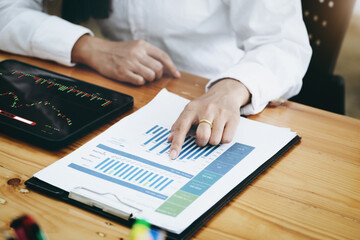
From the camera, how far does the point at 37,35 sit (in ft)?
3.30

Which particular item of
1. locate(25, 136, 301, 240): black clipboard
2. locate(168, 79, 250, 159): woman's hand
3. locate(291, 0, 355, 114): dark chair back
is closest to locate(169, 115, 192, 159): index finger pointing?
locate(168, 79, 250, 159): woman's hand

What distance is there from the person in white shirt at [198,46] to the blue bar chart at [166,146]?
0.05 ft

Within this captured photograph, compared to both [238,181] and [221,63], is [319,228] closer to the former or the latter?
[238,181]

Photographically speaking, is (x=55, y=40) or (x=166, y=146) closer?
(x=166, y=146)

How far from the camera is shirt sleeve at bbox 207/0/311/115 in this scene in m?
0.87

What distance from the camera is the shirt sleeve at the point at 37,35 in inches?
38.4

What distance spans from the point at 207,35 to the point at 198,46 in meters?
0.05

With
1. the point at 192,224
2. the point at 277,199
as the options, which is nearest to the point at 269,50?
the point at 277,199

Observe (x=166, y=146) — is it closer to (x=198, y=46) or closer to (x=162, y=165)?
(x=162, y=165)

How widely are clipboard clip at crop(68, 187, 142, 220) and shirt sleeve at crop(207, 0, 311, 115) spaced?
39 cm

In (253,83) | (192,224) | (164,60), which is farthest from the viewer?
(164,60)

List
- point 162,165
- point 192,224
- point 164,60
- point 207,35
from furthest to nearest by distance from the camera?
point 207,35 < point 164,60 < point 162,165 < point 192,224

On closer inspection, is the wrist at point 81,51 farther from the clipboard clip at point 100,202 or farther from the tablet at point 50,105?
the clipboard clip at point 100,202

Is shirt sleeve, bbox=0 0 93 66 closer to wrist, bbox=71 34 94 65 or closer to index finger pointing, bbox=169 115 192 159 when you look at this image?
wrist, bbox=71 34 94 65
